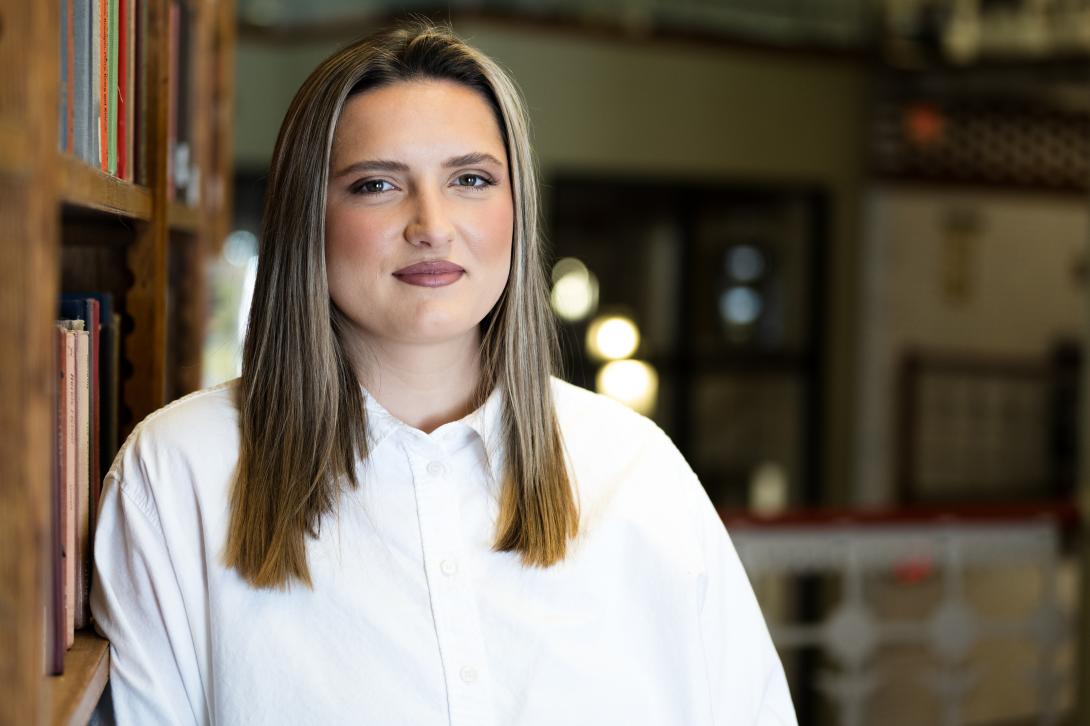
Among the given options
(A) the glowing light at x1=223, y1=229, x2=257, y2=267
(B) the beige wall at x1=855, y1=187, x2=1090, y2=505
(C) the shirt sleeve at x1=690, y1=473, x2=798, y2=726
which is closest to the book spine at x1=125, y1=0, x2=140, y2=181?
(C) the shirt sleeve at x1=690, y1=473, x2=798, y2=726

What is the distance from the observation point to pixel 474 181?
4.47 feet

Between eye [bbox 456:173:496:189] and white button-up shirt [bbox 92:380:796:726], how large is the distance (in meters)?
0.25

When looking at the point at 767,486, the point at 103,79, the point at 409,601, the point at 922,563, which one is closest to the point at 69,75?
the point at 103,79

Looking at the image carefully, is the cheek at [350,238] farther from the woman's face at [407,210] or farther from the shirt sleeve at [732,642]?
the shirt sleeve at [732,642]

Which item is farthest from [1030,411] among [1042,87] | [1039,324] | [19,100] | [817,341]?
[19,100]

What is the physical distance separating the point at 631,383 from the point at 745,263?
106cm

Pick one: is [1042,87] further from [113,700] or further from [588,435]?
[113,700]

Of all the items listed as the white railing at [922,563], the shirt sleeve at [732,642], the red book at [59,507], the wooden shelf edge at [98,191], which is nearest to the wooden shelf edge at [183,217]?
the wooden shelf edge at [98,191]

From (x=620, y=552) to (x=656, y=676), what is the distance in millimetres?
149

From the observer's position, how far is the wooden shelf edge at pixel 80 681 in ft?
3.36

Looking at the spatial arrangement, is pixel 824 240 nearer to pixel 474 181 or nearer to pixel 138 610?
pixel 474 181

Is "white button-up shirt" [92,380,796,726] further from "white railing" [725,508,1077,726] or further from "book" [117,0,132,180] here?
"white railing" [725,508,1077,726]

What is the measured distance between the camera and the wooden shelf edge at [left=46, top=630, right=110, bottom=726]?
3.36ft

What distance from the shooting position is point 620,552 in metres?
1.42
